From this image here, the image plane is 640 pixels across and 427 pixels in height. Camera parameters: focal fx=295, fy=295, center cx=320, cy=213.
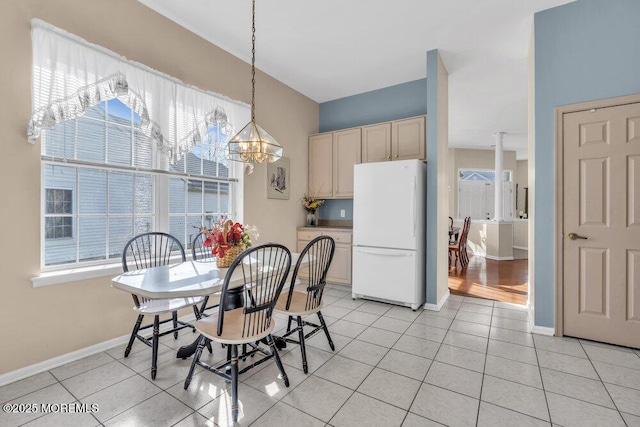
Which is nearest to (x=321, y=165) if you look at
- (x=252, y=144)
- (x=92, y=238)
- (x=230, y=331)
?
(x=252, y=144)

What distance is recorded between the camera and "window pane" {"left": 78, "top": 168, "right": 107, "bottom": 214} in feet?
7.98

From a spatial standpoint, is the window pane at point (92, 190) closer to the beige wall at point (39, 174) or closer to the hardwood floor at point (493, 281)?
the beige wall at point (39, 174)

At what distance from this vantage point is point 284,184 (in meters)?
4.47

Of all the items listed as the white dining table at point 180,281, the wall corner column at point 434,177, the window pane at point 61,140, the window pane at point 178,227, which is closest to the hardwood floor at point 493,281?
the wall corner column at point 434,177

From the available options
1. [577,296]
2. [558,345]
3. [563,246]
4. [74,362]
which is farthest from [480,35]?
[74,362]

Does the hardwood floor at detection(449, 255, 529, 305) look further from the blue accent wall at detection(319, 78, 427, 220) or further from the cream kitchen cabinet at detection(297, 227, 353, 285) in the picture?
the blue accent wall at detection(319, 78, 427, 220)

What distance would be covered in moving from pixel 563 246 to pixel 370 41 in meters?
2.91

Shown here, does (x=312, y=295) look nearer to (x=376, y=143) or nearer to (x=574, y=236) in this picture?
(x=574, y=236)

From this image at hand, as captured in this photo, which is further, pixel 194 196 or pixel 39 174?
pixel 194 196

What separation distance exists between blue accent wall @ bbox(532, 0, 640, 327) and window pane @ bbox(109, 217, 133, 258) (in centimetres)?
390

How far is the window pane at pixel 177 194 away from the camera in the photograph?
3.06 meters

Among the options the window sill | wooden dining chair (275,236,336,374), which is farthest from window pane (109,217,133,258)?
wooden dining chair (275,236,336,374)

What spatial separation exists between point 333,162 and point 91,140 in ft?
10.2

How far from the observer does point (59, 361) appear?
223cm
